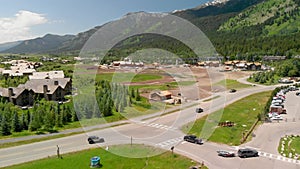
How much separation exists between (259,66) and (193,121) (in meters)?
94.8

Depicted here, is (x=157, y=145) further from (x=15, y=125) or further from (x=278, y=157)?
(x=15, y=125)

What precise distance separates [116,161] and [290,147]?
62.1 ft

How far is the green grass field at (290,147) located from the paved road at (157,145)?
3.09 feet

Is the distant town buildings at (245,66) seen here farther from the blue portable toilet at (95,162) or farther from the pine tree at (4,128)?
the blue portable toilet at (95,162)

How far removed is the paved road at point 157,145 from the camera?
28062 millimetres

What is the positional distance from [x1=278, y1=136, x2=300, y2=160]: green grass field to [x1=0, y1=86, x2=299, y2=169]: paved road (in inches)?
37.1

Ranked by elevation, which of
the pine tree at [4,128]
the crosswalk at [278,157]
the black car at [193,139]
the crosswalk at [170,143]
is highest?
the pine tree at [4,128]

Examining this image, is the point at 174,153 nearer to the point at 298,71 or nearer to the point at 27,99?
the point at 27,99

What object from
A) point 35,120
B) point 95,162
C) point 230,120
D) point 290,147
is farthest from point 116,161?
point 230,120

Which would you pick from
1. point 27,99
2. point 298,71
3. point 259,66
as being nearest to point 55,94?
point 27,99

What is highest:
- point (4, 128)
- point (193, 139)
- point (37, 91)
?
point (37, 91)

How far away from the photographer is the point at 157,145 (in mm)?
32812

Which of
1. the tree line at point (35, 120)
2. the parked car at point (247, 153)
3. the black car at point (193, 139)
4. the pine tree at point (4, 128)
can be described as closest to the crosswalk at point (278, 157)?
the parked car at point (247, 153)

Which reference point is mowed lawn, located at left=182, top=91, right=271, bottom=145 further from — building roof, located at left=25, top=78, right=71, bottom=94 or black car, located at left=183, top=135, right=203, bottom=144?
building roof, located at left=25, top=78, right=71, bottom=94
